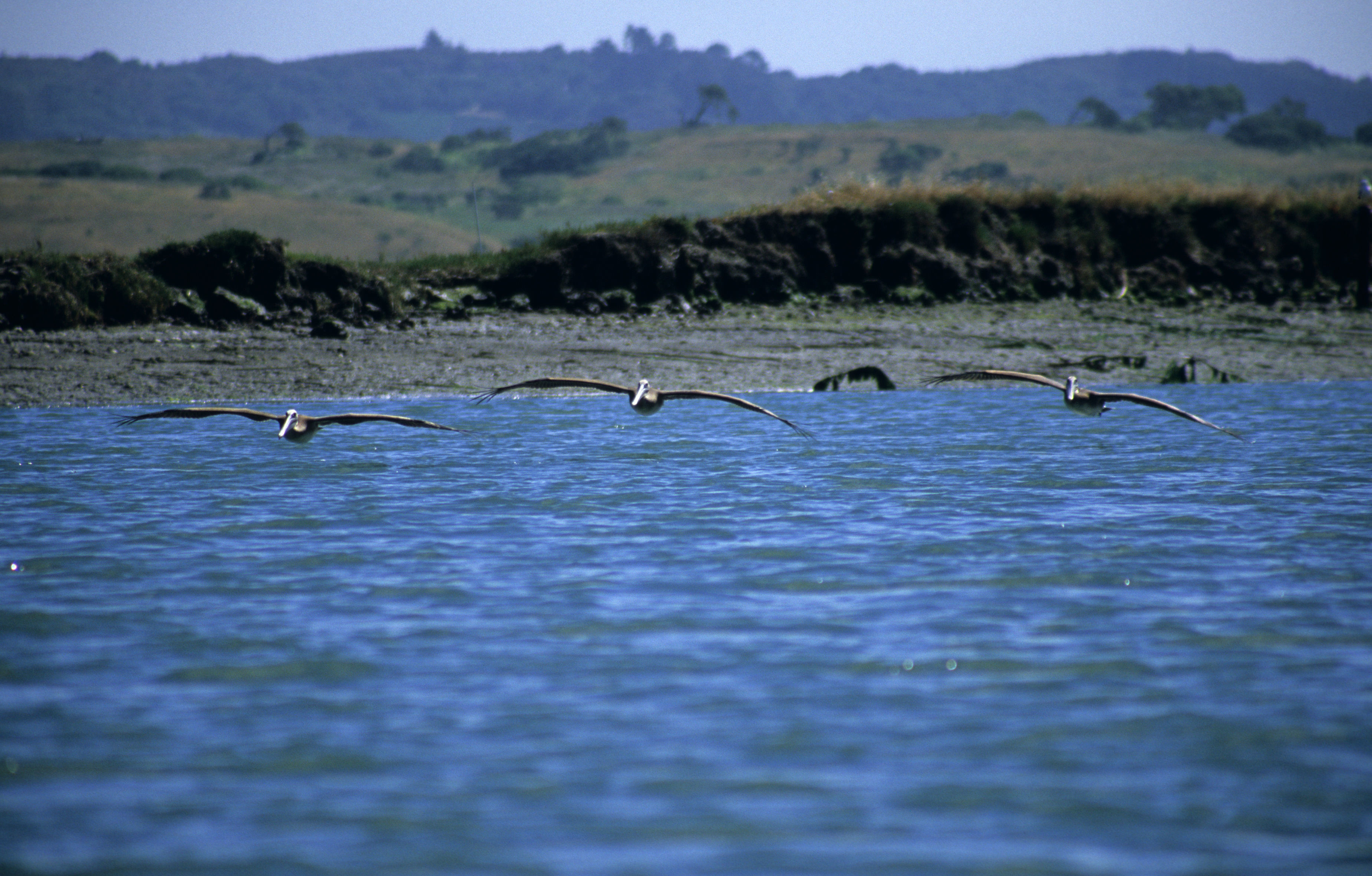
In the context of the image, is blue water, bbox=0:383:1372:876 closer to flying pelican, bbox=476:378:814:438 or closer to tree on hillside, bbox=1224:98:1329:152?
flying pelican, bbox=476:378:814:438

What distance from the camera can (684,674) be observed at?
8.02 meters

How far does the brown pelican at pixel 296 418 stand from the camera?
13.0 metres

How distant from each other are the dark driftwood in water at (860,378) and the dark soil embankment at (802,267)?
465cm

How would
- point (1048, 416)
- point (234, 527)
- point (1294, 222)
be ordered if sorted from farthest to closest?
1. point (1294, 222)
2. point (1048, 416)
3. point (234, 527)

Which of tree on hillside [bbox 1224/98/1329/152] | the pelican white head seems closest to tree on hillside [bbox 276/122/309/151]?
tree on hillside [bbox 1224/98/1329/152]

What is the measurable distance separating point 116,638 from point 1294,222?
3214 cm

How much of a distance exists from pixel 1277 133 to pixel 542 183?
6589cm

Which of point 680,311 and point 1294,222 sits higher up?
point 1294,222

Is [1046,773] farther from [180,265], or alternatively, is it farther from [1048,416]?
[180,265]

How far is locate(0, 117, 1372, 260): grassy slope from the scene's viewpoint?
7994 centimetres

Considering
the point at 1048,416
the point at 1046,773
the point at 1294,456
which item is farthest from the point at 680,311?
the point at 1046,773

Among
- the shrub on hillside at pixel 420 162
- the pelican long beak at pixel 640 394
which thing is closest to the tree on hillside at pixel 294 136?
the shrub on hillside at pixel 420 162

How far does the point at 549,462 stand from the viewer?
17.2 m

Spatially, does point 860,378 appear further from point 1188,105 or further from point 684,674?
point 1188,105
